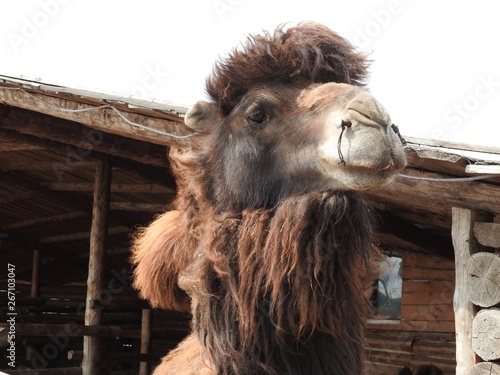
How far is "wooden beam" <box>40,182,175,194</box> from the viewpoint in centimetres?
933

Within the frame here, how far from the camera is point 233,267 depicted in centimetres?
307

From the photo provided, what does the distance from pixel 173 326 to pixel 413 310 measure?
4.93 metres

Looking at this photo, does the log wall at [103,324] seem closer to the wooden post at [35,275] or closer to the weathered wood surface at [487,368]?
the wooden post at [35,275]

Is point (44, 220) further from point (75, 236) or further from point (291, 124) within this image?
point (291, 124)

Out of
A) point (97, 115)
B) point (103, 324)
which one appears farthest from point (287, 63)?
point (103, 324)

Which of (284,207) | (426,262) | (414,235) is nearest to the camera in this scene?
(284,207)

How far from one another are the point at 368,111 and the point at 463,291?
363 cm

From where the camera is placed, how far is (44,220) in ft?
40.1

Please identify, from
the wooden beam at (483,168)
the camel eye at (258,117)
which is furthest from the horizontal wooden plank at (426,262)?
the camel eye at (258,117)

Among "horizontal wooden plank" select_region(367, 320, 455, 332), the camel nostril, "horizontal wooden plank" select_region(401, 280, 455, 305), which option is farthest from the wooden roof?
the camel nostril

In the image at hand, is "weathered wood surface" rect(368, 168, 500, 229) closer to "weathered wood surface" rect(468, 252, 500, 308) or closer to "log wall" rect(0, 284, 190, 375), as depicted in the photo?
"weathered wood surface" rect(468, 252, 500, 308)

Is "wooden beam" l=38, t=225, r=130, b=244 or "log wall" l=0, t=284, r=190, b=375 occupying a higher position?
"wooden beam" l=38, t=225, r=130, b=244

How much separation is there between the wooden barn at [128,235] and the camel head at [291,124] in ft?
2.72

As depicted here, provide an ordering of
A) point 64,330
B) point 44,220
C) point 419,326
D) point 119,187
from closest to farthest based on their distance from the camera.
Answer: point 64,330 < point 419,326 < point 119,187 < point 44,220
